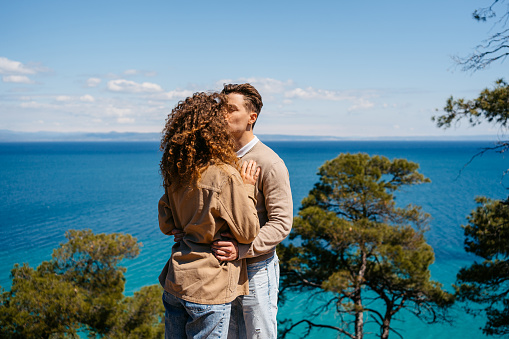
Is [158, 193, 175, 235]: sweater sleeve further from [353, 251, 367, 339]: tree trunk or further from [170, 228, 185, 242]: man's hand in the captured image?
[353, 251, 367, 339]: tree trunk

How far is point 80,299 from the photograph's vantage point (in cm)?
668

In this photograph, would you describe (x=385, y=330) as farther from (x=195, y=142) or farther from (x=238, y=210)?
(x=195, y=142)

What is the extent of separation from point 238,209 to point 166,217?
17.9 inches

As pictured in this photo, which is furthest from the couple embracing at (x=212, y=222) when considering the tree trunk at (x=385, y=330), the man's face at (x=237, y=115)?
the tree trunk at (x=385, y=330)

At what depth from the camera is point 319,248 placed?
30.7 ft

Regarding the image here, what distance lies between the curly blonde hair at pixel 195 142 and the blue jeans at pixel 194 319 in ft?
1.93

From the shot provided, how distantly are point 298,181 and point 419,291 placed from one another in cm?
3700

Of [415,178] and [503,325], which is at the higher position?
[415,178]

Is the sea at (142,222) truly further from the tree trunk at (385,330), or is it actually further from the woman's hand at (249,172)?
the woman's hand at (249,172)

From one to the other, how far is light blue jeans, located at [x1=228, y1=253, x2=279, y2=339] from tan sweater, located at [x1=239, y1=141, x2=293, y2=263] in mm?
71

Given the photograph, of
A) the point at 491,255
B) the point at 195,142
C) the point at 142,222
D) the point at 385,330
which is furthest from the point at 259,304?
the point at 142,222

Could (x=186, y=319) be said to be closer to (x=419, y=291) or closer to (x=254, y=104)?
(x=254, y=104)

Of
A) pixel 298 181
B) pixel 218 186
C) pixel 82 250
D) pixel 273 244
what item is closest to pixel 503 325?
pixel 273 244

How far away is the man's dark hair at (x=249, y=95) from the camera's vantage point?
88.5 inches
